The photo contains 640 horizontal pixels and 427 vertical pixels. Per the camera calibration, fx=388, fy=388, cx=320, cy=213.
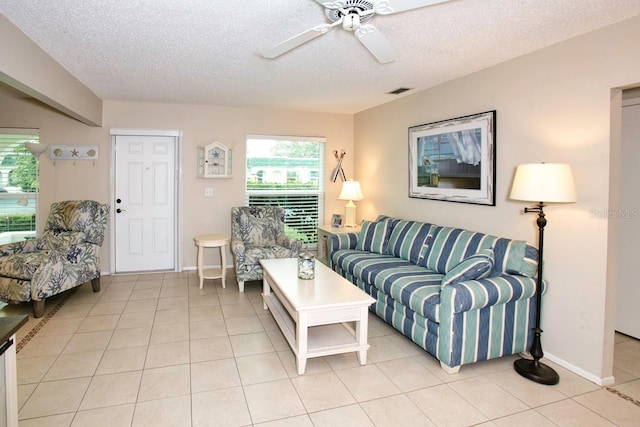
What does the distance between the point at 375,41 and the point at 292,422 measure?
7.18ft

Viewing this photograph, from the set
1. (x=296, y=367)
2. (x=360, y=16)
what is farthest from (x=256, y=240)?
(x=360, y=16)

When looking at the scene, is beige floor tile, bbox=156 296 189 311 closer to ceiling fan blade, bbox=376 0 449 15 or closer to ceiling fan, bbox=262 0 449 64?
ceiling fan, bbox=262 0 449 64

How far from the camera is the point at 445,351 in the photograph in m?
2.65

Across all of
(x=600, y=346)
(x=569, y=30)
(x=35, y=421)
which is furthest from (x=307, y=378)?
(x=569, y=30)

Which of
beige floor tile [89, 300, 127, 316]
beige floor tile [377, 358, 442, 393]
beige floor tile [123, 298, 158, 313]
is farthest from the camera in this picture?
beige floor tile [123, 298, 158, 313]

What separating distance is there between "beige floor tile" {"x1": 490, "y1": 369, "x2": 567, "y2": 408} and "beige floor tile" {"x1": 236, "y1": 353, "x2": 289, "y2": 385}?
57.0 inches

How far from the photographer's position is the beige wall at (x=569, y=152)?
101 inches

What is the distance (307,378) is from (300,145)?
394cm

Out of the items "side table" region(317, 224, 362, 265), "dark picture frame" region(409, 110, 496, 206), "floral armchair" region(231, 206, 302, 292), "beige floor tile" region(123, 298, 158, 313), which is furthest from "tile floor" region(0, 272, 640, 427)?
"side table" region(317, 224, 362, 265)

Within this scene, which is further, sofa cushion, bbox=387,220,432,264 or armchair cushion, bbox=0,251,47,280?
sofa cushion, bbox=387,220,432,264

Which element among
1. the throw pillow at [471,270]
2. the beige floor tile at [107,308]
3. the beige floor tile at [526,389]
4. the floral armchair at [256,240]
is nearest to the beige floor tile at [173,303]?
the beige floor tile at [107,308]

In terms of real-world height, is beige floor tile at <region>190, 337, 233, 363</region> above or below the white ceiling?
below

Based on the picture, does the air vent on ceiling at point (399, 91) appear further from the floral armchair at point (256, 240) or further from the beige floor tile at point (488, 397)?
the beige floor tile at point (488, 397)

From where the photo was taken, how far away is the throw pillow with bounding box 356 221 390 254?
441 centimetres
